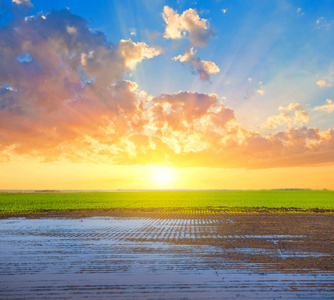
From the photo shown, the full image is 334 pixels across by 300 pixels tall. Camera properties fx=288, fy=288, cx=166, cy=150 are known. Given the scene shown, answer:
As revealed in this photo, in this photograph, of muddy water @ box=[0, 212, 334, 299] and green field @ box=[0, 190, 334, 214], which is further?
green field @ box=[0, 190, 334, 214]

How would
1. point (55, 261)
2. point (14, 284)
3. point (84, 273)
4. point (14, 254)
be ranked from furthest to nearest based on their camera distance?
point (14, 254) → point (55, 261) → point (84, 273) → point (14, 284)

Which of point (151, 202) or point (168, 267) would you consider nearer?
point (168, 267)

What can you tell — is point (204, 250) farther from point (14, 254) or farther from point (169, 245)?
point (14, 254)

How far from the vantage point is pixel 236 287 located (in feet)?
24.4

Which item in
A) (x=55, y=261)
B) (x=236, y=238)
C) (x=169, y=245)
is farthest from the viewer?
(x=236, y=238)

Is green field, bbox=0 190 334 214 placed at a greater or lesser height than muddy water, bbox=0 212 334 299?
greater

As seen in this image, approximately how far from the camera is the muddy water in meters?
7.12

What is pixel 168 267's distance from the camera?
9.09 metres

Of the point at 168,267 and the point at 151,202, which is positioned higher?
the point at 151,202

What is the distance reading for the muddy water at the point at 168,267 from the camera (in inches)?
281

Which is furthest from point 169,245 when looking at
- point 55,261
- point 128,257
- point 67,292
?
point 67,292

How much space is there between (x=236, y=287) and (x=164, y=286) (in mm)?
1860

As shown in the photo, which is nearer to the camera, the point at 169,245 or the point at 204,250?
the point at 204,250

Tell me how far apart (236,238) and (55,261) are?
27.7ft
